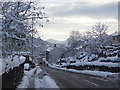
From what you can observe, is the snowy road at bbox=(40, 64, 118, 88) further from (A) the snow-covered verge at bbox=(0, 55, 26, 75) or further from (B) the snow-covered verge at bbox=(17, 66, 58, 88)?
(A) the snow-covered verge at bbox=(0, 55, 26, 75)

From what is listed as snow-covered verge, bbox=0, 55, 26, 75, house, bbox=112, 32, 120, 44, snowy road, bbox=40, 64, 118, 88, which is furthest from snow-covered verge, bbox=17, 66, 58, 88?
house, bbox=112, 32, 120, 44

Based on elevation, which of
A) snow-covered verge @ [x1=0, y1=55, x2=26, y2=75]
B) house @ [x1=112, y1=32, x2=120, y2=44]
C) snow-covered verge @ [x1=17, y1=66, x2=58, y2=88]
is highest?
house @ [x1=112, y1=32, x2=120, y2=44]

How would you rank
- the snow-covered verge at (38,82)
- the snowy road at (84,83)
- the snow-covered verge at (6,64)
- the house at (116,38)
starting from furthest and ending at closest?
1. the house at (116,38)
2. the snow-covered verge at (38,82)
3. the snowy road at (84,83)
4. the snow-covered verge at (6,64)

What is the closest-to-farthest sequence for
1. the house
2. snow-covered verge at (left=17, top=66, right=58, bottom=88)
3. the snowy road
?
the snowy road < snow-covered verge at (left=17, top=66, right=58, bottom=88) < the house

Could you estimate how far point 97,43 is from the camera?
188 ft

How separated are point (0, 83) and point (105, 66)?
74.1 feet

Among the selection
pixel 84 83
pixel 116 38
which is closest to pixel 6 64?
pixel 84 83

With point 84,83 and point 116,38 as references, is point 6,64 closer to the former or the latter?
point 84,83

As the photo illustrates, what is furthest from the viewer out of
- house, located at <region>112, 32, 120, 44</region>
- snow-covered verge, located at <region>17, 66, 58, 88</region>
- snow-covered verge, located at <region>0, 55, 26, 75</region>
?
house, located at <region>112, 32, 120, 44</region>

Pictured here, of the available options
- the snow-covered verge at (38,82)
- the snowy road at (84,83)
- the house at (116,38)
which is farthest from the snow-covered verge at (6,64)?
the house at (116,38)

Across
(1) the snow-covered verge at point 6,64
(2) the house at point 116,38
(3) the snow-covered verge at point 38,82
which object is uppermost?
(2) the house at point 116,38

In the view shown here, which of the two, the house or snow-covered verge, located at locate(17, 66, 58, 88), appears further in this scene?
the house

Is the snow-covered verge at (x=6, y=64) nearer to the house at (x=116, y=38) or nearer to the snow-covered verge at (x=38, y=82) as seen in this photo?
the snow-covered verge at (x=38, y=82)

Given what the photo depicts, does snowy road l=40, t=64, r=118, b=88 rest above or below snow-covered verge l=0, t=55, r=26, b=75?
below
